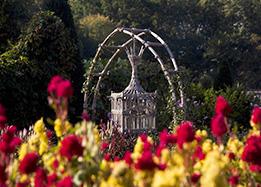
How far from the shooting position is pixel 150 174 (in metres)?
1.98

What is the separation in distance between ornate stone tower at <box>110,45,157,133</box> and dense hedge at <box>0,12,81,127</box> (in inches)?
55.4

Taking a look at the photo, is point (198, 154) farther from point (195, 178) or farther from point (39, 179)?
point (39, 179)

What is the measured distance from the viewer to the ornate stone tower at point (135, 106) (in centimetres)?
1084

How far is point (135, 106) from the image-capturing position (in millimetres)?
10961

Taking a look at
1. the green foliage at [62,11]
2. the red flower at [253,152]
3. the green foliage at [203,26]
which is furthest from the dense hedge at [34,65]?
the green foliage at [203,26]

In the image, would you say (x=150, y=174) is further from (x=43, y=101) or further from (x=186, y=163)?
(x=43, y=101)

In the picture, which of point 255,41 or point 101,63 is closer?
point 101,63

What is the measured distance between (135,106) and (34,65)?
6.55 ft

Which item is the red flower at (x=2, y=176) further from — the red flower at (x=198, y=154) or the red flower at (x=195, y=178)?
the red flower at (x=198, y=154)

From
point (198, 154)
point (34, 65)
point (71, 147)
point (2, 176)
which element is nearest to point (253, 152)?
point (198, 154)

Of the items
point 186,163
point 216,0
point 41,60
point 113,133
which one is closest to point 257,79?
point 216,0

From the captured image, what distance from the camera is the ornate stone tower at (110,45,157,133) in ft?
35.6

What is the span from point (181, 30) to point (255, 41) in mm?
5645

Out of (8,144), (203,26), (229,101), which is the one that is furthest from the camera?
(203,26)
